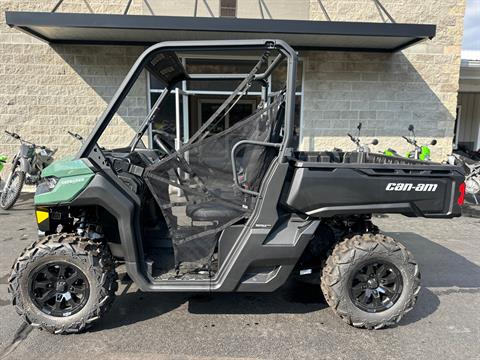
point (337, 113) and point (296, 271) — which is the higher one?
point (337, 113)

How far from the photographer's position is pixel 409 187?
111 inches

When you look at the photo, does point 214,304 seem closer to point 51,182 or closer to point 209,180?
point 209,180

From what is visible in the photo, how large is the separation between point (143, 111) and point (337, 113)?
4.64 m

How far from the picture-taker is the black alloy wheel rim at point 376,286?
2.90 meters

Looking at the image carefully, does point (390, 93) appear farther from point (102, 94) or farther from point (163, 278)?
point (163, 278)

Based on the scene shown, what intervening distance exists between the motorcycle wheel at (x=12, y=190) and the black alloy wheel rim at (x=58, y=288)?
468 centimetres

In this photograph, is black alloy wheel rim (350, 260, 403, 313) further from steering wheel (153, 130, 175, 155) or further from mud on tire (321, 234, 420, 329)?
steering wheel (153, 130, 175, 155)

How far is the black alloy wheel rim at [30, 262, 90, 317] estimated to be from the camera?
107 inches

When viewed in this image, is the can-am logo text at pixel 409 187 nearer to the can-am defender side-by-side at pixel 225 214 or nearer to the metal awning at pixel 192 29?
the can-am defender side-by-side at pixel 225 214

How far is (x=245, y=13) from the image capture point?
8.04m

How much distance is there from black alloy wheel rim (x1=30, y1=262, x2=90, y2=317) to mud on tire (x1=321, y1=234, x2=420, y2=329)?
200 cm

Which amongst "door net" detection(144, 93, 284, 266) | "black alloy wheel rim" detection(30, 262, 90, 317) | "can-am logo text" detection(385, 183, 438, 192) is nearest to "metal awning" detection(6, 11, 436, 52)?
"door net" detection(144, 93, 284, 266)

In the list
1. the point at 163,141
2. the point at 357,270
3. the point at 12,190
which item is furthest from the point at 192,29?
the point at 357,270

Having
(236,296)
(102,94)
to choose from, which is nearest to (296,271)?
(236,296)
